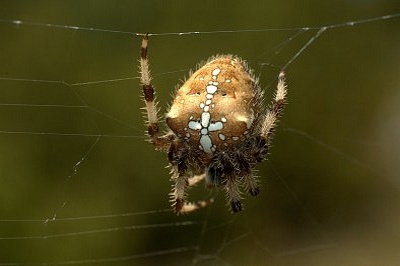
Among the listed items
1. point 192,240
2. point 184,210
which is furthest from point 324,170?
point 184,210

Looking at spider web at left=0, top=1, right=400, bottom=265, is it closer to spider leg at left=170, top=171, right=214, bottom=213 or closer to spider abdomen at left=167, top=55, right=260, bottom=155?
spider leg at left=170, top=171, right=214, bottom=213

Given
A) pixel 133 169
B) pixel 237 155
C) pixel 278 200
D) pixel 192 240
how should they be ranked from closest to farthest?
pixel 237 155 < pixel 133 169 < pixel 192 240 < pixel 278 200

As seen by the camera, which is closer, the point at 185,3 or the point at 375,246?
the point at 185,3

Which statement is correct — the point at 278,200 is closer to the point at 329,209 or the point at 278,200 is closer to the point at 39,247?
the point at 329,209

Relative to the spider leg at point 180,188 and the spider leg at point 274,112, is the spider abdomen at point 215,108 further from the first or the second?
the spider leg at point 180,188

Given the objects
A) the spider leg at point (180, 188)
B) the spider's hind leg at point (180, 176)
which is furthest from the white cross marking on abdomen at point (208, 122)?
the spider leg at point (180, 188)

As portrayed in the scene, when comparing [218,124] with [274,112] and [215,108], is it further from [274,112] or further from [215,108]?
[274,112]

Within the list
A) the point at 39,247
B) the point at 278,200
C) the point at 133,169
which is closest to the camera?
the point at 39,247
